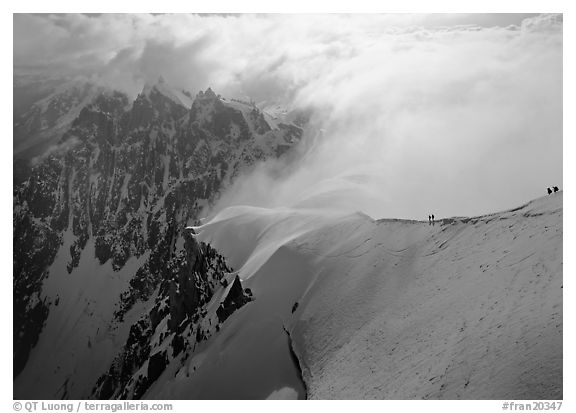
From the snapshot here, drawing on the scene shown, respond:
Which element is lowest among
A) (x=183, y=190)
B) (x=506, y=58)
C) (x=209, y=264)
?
(x=183, y=190)

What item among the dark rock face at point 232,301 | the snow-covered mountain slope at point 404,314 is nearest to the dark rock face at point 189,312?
the dark rock face at point 232,301

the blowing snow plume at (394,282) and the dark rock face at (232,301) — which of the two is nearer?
the blowing snow plume at (394,282)

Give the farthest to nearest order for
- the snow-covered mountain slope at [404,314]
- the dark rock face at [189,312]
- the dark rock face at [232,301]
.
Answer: the dark rock face at [189,312] → the dark rock face at [232,301] → the snow-covered mountain slope at [404,314]

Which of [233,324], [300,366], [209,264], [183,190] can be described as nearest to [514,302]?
[300,366]

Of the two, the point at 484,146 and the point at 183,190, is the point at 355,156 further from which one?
the point at 183,190

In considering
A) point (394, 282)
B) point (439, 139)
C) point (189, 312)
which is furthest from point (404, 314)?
point (439, 139)

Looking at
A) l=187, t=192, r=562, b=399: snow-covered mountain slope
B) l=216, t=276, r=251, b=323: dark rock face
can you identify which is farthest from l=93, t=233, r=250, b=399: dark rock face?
l=187, t=192, r=562, b=399: snow-covered mountain slope

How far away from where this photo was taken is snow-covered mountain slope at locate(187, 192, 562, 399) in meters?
19.9

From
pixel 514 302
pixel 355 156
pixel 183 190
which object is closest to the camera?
pixel 514 302

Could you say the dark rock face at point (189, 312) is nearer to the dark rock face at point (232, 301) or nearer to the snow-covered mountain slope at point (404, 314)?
the dark rock face at point (232, 301)

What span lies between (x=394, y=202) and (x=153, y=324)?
54.6m

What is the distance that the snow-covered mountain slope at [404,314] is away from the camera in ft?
65.3

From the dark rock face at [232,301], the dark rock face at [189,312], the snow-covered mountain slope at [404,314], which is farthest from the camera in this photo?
the dark rock face at [189,312]

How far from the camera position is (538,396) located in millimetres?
18312
